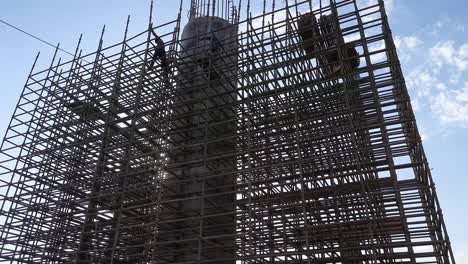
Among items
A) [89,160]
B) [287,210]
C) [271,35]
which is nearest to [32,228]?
[89,160]

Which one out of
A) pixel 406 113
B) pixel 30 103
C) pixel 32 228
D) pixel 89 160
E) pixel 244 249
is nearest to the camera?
pixel 406 113

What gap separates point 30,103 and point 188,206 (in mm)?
8688

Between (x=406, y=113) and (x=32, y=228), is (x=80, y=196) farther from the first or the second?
(x=406, y=113)

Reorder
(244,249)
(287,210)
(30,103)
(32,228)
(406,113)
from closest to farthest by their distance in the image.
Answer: (406,113) → (244,249) → (287,210) → (32,228) → (30,103)

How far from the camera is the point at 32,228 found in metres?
14.7

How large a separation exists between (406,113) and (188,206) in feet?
22.3

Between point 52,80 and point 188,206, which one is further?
point 52,80

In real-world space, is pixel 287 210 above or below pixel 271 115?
below

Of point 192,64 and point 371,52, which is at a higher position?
point 192,64

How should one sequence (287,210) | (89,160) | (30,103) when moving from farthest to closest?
(30,103) < (89,160) < (287,210)

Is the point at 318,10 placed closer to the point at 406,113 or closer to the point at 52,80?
the point at 406,113

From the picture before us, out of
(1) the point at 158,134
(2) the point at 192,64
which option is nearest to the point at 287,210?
(1) the point at 158,134

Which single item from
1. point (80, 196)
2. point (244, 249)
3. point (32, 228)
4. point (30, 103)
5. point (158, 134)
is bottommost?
point (244, 249)

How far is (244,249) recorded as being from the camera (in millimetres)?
12469
